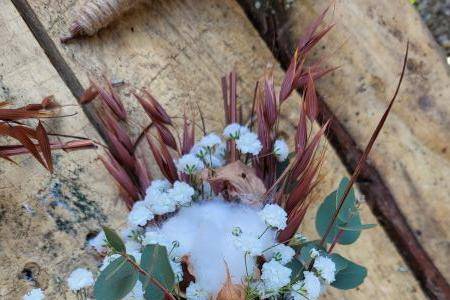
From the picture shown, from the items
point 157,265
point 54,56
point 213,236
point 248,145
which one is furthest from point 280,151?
point 54,56

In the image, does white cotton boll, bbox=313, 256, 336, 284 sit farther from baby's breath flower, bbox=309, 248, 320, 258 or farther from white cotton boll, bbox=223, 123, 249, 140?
white cotton boll, bbox=223, 123, 249, 140

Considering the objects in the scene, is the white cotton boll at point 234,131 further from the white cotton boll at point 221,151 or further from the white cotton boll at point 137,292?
the white cotton boll at point 137,292

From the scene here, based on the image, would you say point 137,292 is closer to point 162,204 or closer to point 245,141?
point 162,204

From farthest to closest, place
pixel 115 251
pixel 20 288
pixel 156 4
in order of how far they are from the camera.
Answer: pixel 156 4 → pixel 20 288 → pixel 115 251

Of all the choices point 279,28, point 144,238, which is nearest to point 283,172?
point 144,238

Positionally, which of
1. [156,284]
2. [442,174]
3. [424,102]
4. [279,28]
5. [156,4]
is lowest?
[442,174]

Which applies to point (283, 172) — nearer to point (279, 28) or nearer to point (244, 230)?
point (244, 230)
